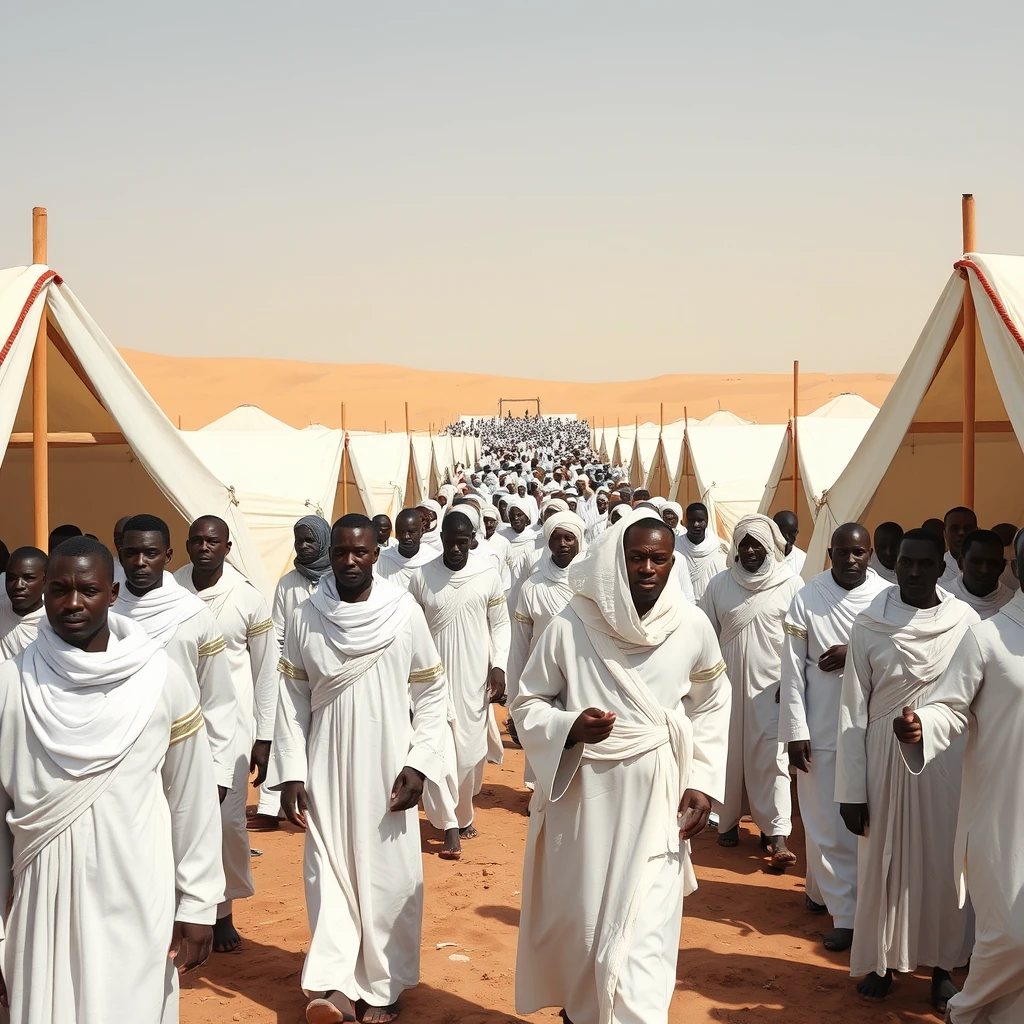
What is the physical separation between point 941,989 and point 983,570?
187 cm

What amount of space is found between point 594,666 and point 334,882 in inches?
63.5

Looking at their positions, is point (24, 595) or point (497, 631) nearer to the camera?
point (24, 595)

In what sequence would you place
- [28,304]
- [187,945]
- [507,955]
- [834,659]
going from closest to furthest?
[187,945], [507,955], [28,304], [834,659]

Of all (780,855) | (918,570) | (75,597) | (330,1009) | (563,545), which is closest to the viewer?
(75,597)

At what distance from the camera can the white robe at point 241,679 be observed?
5.81 meters

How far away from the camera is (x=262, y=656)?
6.14 m

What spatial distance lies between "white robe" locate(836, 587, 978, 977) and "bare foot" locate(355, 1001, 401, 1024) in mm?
2025

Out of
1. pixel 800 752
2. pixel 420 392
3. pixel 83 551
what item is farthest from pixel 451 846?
pixel 420 392

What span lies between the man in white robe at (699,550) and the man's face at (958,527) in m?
3.70

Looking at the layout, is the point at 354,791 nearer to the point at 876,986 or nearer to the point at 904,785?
the point at 904,785

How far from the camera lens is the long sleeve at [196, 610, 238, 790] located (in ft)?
17.4

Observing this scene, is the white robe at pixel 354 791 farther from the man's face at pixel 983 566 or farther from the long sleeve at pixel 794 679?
the man's face at pixel 983 566

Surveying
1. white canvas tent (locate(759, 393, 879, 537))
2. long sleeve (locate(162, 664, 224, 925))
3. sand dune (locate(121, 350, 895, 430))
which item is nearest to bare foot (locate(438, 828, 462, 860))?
long sleeve (locate(162, 664, 224, 925))

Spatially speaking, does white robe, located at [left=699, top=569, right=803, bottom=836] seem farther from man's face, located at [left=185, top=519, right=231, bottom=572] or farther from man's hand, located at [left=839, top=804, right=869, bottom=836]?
man's face, located at [left=185, top=519, right=231, bottom=572]
